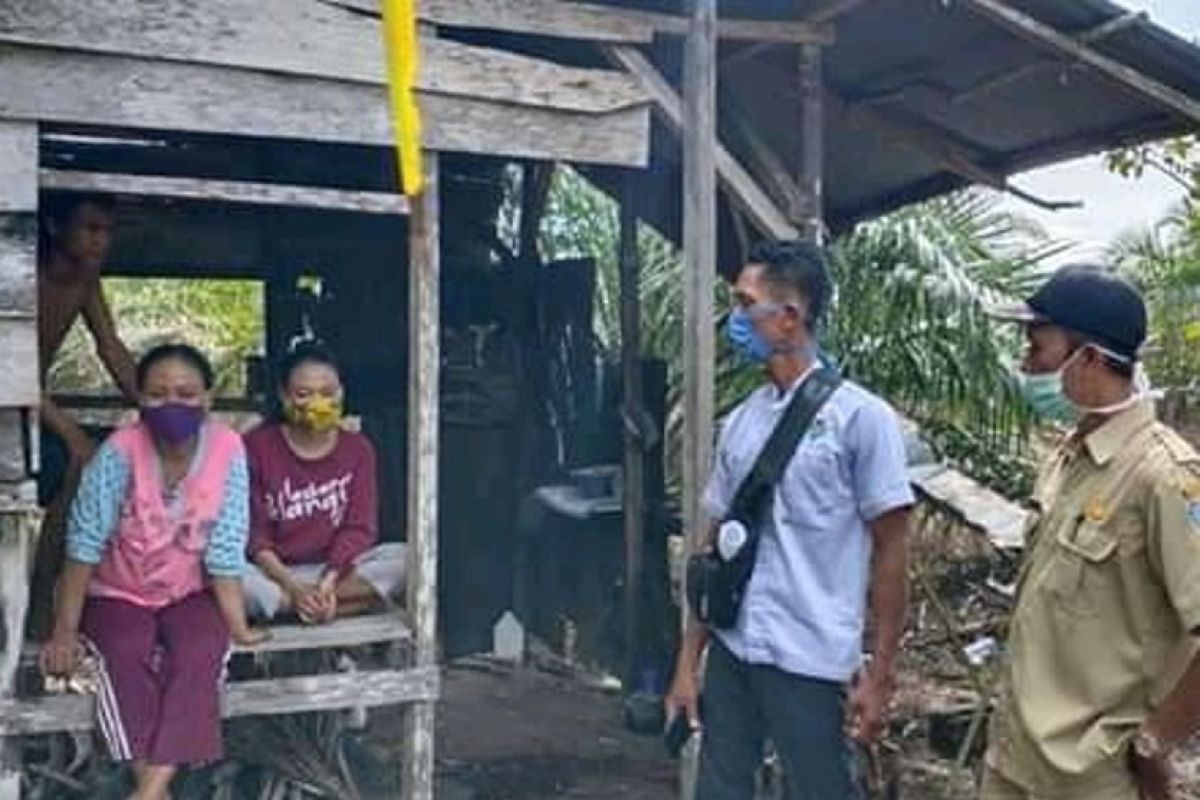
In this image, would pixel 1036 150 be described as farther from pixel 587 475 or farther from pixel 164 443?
pixel 164 443

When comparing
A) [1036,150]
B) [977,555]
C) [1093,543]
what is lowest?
[977,555]

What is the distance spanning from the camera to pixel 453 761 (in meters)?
6.70

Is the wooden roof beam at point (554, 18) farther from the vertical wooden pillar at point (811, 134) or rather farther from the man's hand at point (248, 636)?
the man's hand at point (248, 636)

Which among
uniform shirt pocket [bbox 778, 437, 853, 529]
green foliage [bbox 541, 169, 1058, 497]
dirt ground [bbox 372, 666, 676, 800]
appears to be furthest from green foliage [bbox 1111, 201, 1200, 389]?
uniform shirt pocket [bbox 778, 437, 853, 529]

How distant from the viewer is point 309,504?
529 centimetres

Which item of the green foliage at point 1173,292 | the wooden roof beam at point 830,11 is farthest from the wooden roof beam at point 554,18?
the green foliage at point 1173,292

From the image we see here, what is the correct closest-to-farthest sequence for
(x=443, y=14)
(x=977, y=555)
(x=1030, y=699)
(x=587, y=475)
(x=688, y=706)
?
(x=1030, y=699), (x=688, y=706), (x=443, y=14), (x=587, y=475), (x=977, y=555)

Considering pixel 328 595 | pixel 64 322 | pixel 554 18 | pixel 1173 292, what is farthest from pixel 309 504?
pixel 1173 292

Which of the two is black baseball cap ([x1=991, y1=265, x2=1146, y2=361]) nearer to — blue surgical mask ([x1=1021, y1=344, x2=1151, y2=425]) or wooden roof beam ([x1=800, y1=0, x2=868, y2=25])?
blue surgical mask ([x1=1021, y1=344, x2=1151, y2=425])

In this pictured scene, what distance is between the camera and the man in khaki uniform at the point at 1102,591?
2936mm

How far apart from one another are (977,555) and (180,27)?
6009mm

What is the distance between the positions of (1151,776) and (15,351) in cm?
310

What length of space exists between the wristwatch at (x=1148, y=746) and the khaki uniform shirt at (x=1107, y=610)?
3 centimetres

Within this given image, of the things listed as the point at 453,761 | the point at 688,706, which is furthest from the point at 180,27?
the point at 453,761
